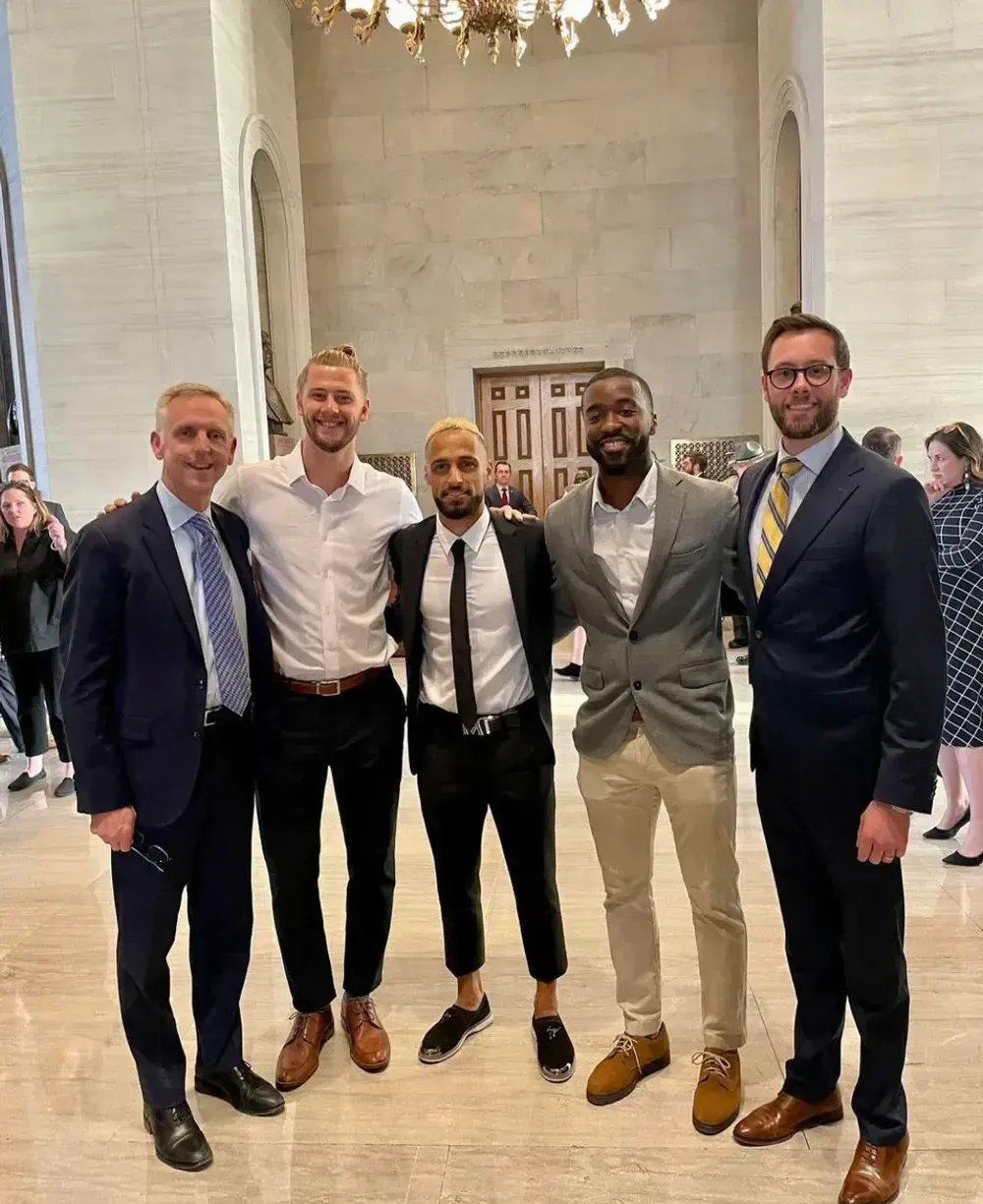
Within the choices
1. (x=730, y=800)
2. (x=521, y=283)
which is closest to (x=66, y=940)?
(x=730, y=800)

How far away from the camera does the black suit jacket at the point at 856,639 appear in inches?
78.9

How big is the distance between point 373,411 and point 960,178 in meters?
6.64

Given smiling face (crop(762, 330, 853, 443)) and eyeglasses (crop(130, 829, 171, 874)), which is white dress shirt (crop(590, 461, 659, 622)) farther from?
eyeglasses (crop(130, 829, 171, 874))

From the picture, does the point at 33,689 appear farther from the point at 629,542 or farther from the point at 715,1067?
the point at 715,1067

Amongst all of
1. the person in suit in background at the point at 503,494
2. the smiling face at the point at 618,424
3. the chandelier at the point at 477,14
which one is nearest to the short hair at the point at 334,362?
the smiling face at the point at 618,424

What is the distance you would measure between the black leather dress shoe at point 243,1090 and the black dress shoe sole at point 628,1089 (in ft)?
2.94

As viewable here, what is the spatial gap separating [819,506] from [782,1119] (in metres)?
1.61

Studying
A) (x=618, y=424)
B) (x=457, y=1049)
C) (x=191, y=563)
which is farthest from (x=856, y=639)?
(x=457, y=1049)

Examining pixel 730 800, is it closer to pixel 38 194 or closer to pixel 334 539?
pixel 334 539

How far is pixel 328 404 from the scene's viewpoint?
267cm

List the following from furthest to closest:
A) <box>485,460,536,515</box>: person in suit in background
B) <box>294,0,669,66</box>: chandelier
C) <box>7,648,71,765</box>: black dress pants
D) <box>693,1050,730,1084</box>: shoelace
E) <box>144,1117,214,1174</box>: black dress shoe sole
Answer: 1. <box>485,460,536,515</box>: person in suit in background
2. <box>294,0,669,66</box>: chandelier
3. <box>7,648,71,765</box>: black dress pants
4. <box>693,1050,730,1084</box>: shoelace
5. <box>144,1117,214,1174</box>: black dress shoe sole

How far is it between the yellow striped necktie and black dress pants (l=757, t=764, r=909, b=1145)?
1.58 ft

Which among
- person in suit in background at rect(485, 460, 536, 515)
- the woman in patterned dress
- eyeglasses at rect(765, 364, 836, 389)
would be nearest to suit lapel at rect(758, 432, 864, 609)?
eyeglasses at rect(765, 364, 836, 389)

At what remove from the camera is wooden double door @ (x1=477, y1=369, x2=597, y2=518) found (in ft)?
37.1
